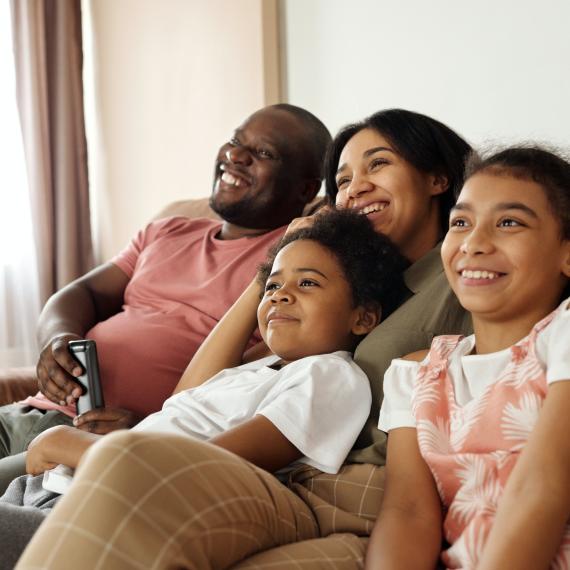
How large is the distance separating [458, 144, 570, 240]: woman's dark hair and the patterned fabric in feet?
0.54

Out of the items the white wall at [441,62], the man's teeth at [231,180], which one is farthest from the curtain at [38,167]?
the man's teeth at [231,180]

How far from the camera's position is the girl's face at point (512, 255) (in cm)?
123

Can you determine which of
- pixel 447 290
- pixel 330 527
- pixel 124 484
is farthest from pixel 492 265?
pixel 124 484

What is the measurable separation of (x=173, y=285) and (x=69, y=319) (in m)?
0.27

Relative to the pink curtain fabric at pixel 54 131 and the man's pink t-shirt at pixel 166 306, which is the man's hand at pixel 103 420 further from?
the pink curtain fabric at pixel 54 131

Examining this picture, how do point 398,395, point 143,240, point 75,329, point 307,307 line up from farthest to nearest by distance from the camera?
point 143,240, point 75,329, point 307,307, point 398,395

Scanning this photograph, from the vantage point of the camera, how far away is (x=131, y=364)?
6.91 ft

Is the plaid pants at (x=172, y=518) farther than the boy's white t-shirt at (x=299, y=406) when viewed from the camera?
No

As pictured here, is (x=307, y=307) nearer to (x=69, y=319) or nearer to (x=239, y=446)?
(x=239, y=446)

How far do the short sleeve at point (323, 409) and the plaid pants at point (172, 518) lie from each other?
147mm

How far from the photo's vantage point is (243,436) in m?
1.32

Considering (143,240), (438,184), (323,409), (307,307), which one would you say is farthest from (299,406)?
(143,240)

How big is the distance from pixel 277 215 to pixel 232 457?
1.31 metres

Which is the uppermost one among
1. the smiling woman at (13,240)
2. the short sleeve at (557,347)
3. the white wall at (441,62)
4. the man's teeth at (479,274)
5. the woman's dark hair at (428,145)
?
the white wall at (441,62)
